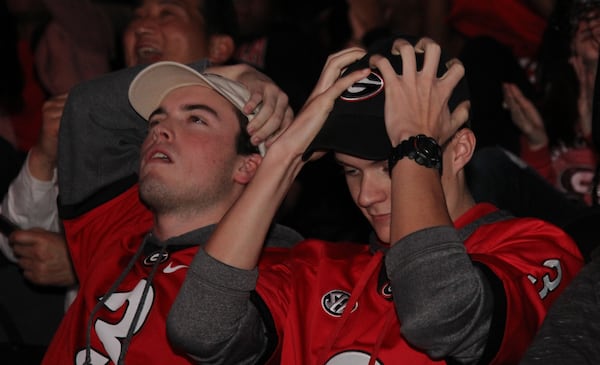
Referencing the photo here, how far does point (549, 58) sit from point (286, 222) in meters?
1.04

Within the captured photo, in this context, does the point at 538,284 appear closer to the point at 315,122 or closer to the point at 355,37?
the point at 315,122

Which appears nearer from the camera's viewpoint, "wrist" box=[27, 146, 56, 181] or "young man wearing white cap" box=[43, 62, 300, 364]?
"young man wearing white cap" box=[43, 62, 300, 364]

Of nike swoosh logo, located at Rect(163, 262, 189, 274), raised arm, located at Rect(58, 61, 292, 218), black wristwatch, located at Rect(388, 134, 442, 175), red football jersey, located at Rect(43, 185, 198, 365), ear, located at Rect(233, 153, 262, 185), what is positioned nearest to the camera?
black wristwatch, located at Rect(388, 134, 442, 175)

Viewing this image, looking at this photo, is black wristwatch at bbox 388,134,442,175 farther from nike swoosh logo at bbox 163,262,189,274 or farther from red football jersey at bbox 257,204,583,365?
nike swoosh logo at bbox 163,262,189,274

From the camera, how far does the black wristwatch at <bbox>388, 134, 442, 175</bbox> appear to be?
181cm

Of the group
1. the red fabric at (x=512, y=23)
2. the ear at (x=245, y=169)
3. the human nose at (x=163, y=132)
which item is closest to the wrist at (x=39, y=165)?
the human nose at (x=163, y=132)

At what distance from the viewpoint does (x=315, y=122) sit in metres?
2.01

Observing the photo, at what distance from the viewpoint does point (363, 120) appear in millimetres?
2006

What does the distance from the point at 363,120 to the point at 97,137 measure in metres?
1.04

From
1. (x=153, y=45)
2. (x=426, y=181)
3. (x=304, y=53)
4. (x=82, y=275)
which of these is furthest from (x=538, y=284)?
(x=304, y=53)

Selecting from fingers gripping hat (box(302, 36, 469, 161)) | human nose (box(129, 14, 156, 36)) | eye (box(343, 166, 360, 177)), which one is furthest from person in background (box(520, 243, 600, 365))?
human nose (box(129, 14, 156, 36))

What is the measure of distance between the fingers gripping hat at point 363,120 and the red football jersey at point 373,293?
0.87 feet

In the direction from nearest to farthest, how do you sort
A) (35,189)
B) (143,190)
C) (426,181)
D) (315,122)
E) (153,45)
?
(426,181)
(315,122)
(143,190)
(35,189)
(153,45)

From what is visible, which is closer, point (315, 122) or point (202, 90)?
point (315, 122)
